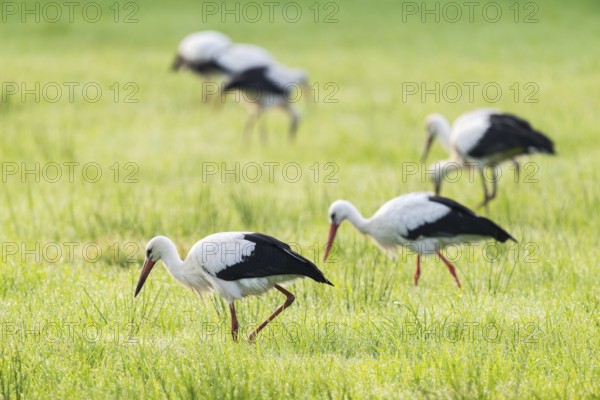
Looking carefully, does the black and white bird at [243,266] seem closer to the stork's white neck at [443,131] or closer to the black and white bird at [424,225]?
the black and white bird at [424,225]

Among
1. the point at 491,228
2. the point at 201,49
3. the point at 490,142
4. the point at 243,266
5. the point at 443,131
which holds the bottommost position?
the point at 243,266

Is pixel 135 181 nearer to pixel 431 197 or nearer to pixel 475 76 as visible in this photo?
pixel 431 197

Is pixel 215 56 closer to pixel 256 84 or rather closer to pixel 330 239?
pixel 256 84

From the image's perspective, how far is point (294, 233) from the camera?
366 inches

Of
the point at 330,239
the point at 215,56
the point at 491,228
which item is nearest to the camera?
the point at 491,228

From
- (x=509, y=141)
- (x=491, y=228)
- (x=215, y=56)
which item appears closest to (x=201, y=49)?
(x=215, y=56)

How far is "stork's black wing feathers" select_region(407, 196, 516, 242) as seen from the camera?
773cm

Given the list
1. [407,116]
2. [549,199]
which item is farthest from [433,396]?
[407,116]

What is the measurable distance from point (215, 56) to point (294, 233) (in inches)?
446

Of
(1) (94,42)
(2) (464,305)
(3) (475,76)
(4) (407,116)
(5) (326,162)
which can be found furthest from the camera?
(1) (94,42)

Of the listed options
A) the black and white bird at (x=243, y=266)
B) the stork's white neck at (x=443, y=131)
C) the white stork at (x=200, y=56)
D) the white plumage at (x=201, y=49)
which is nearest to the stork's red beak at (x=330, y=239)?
the black and white bird at (x=243, y=266)

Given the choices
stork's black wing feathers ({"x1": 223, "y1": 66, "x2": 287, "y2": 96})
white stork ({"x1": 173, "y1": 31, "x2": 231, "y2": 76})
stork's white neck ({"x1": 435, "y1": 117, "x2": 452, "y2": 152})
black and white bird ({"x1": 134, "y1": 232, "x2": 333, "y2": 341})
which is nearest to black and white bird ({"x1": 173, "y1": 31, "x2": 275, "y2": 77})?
white stork ({"x1": 173, "y1": 31, "x2": 231, "y2": 76})

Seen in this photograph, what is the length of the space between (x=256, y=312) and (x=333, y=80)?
48.5 ft

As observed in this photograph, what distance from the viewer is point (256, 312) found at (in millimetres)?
6930
